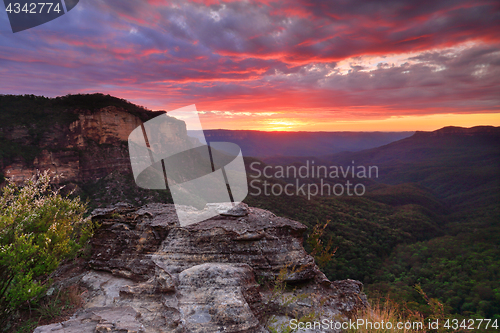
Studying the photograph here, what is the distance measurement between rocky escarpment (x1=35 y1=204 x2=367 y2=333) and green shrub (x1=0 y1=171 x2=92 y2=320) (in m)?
1.08

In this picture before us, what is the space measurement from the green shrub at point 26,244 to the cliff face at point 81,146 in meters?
52.9

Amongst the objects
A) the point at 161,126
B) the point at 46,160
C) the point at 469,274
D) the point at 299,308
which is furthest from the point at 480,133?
the point at 46,160

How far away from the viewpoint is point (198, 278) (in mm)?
5672

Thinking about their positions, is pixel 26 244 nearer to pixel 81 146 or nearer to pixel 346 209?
pixel 346 209

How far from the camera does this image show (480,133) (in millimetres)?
170250

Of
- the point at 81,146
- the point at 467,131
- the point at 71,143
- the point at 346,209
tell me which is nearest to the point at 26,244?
the point at 346,209

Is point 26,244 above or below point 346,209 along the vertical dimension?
above

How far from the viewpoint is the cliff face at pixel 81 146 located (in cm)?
4822

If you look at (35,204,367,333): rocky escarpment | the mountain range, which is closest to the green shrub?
(35,204,367,333): rocky escarpment

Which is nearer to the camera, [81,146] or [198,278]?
[198,278]

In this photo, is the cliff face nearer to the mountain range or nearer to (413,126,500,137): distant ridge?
the mountain range

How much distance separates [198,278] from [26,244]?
3.59 metres

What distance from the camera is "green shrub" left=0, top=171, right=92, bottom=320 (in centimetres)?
425

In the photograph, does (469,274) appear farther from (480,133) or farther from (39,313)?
(480,133)
